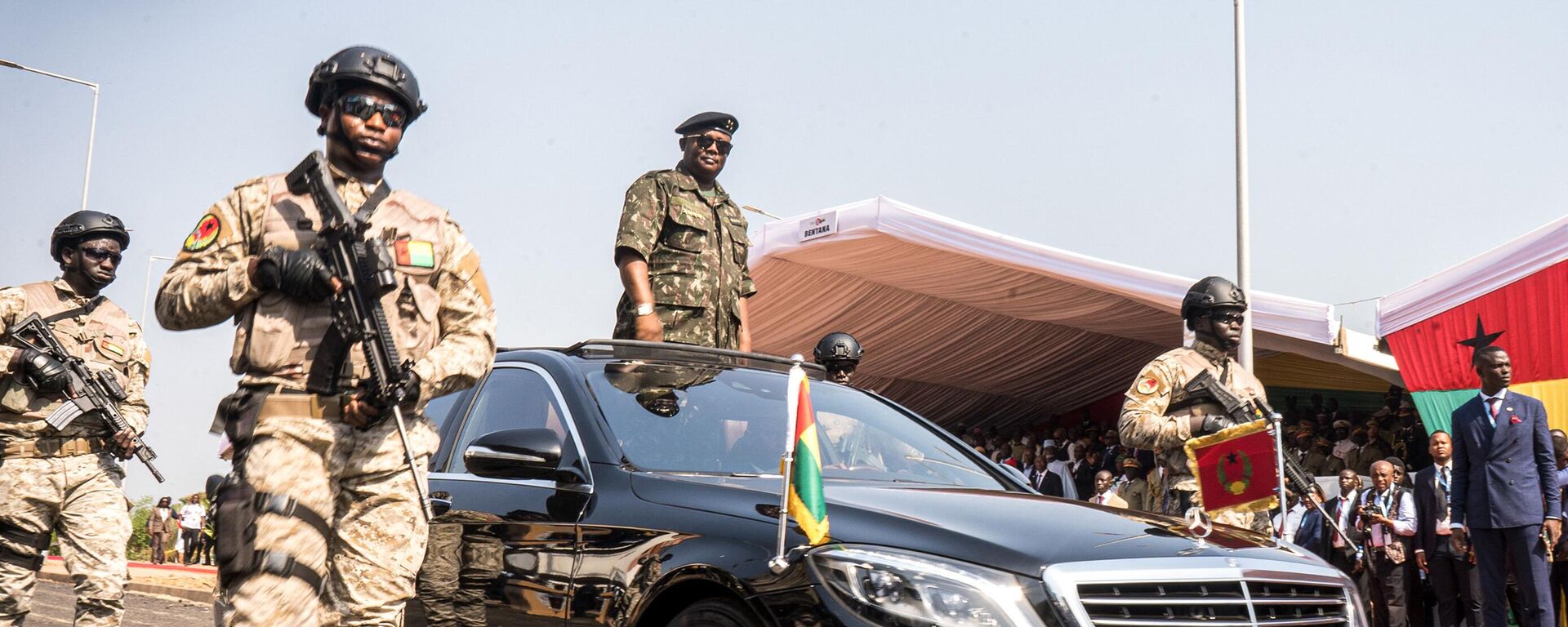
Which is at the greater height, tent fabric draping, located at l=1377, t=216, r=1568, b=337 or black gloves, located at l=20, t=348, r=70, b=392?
tent fabric draping, located at l=1377, t=216, r=1568, b=337

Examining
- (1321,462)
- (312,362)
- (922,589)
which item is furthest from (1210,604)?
(1321,462)

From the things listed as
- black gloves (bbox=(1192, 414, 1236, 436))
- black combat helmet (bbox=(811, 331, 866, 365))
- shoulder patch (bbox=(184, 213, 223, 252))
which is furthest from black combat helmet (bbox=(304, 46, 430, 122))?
black combat helmet (bbox=(811, 331, 866, 365))

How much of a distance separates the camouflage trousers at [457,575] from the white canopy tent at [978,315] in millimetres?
11174

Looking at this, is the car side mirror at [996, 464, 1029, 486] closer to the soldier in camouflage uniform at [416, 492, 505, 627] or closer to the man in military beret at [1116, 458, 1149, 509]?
the soldier in camouflage uniform at [416, 492, 505, 627]

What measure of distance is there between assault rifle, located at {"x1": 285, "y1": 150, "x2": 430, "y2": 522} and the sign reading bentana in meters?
14.5

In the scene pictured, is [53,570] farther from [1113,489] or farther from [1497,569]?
[1497,569]

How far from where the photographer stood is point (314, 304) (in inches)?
151

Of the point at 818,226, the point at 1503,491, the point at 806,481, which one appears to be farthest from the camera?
the point at 818,226

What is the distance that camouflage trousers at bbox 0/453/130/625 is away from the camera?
6574 millimetres

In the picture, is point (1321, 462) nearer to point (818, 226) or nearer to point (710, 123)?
point (818, 226)

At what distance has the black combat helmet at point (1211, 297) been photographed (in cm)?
638

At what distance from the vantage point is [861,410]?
5.20m

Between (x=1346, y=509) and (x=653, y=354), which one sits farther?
(x=1346, y=509)

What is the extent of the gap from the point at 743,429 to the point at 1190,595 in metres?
1.64
